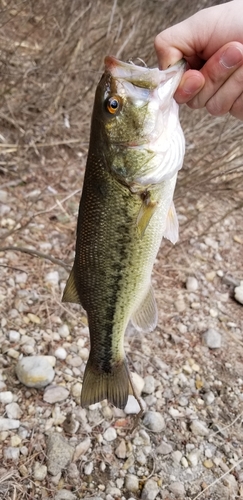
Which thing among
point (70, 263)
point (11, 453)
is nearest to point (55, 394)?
point (11, 453)

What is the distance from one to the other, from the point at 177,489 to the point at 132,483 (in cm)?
24

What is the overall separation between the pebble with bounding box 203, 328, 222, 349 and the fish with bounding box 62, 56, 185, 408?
179cm

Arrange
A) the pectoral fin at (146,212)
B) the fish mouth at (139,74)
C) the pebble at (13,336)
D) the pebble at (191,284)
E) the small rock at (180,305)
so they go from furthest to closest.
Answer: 1. the pebble at (191,284)
2. the small rock at (180,305)
3. the pebble at (13,336)
4. the pectoral fin at (146,212)
5. the fish mouth at (139,74)

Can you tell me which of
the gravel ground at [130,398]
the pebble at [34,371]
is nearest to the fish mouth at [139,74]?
the gravel ground at [130,398]

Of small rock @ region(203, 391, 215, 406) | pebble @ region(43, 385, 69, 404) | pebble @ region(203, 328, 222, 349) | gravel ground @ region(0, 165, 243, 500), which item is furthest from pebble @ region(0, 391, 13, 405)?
pebble @ region(203, 328, 222, 349)

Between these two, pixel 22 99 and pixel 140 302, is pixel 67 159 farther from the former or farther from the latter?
pixel 140 302

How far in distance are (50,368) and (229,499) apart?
1.23m

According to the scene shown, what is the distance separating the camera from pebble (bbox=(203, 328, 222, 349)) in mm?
3699

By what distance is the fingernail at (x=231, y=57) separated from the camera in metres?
1.86

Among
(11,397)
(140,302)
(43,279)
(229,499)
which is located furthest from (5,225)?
(229,499)

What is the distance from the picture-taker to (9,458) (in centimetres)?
267

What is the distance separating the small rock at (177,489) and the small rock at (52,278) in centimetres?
157

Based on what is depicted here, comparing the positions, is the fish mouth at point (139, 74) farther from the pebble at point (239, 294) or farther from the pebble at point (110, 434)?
the pebble at point (239, 294)

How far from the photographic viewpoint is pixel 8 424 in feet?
9.16
